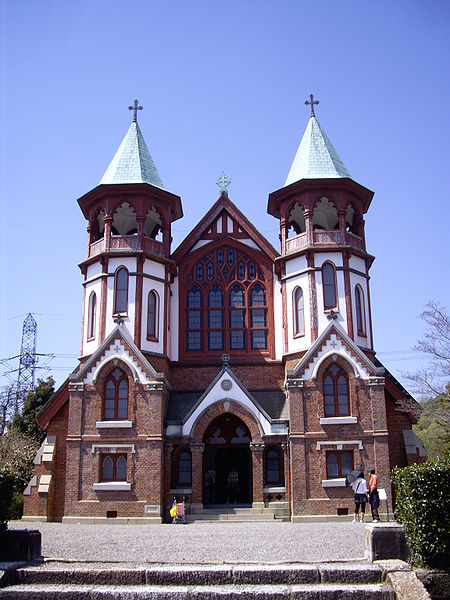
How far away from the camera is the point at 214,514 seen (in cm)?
2983

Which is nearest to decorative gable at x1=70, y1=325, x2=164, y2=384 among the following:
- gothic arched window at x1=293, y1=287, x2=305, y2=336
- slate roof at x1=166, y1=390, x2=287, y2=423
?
slate roof at x1=166, y1=390, x2=287, y2=423

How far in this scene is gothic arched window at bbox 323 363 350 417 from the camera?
31219mm

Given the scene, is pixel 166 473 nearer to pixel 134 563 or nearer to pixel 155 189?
pixel 155 189

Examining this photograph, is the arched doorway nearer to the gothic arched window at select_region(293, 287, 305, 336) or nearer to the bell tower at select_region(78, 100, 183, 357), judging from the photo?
the bell tower at select_region(78, 100, 183, 357)

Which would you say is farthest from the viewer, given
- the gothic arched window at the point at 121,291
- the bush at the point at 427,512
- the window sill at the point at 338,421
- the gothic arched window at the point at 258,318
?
the gothic arched window at the point at 258,318

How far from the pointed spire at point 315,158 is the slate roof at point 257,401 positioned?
11.8 meters

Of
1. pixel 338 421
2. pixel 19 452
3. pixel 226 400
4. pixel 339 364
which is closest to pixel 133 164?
pixel 226 400

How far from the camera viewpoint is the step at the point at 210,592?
1128 centimetres

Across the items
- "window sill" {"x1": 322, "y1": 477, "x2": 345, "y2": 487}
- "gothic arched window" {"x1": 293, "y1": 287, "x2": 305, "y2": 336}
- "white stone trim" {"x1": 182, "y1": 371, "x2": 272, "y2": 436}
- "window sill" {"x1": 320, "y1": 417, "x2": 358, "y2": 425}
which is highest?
"gothic arched window" {"x1": 293, "y1": 287, "x2": 305, "y2": 336}

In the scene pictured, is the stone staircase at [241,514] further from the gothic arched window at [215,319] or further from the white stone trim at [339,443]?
the gothic arched window at [215,319]

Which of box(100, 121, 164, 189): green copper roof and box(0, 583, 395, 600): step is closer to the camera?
box(0, 583, 395, 600): step

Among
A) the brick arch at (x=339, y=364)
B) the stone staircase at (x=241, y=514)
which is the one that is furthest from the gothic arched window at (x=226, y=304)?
the stone staircase at (x=241, y=514)

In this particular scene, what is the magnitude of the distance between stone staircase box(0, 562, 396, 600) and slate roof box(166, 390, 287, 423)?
1946 cm

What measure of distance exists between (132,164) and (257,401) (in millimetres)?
15310
